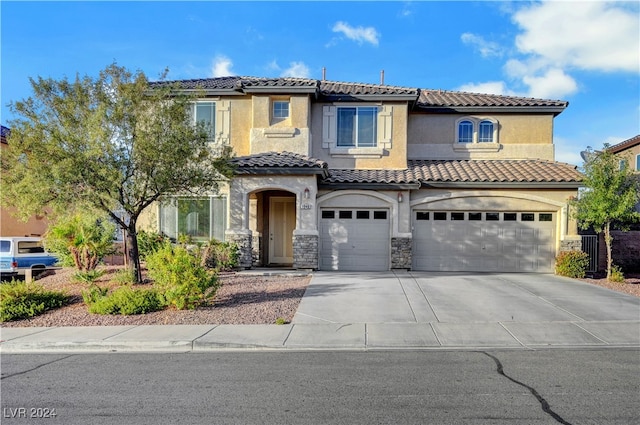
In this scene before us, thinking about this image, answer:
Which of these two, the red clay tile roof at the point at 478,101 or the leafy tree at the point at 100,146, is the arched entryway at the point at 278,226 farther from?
the red clay tile roof at the point at 478,101

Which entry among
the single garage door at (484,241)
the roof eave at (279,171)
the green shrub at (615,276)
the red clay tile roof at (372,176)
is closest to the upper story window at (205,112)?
the roof eave at (279,171)

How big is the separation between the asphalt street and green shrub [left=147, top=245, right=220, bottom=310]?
108 inches

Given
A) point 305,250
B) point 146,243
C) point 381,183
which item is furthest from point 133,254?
point 381,183

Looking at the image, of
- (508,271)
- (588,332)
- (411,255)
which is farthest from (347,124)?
(588,332)

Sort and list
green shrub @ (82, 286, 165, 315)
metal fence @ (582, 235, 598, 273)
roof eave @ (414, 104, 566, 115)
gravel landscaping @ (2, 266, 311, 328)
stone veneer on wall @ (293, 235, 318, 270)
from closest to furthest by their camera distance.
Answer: gravel landscaping @ (2, 266, 311, 328) → green shrub @ (82, 286, 165, 315) → stone veneer on wall @ (293, 235, 318, 270) → metal fence @ (582, 235, 598, 273) → roof eave @ (414, 104, 566, 115)

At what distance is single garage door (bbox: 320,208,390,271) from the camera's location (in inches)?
635

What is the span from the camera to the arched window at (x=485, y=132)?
18578 mm

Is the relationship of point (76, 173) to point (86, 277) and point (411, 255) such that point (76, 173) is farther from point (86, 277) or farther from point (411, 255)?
point (411, 255)

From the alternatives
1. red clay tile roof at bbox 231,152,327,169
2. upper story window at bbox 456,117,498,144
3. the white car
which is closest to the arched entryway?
red clay tile roof at bbox 231,152,327,169

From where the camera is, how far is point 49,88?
1135 cm

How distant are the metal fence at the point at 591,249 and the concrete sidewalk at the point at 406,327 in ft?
14.0

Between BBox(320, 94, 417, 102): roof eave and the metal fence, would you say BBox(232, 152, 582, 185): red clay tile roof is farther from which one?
BBox(320, 94, 417, 102): roof eave

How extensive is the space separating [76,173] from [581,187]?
16.1 m

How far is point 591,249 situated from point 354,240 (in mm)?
8763
